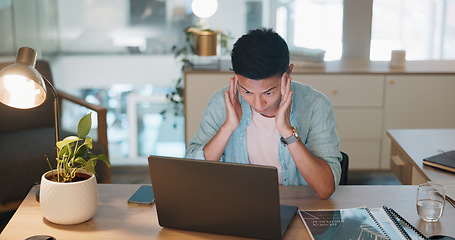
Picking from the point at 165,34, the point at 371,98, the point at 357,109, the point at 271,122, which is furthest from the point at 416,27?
the point at 271,122

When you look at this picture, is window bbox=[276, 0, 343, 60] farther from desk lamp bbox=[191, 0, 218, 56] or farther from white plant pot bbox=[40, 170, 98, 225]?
white plant pot bbox=[40, 170, 98, 225]

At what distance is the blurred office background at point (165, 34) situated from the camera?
4066mm

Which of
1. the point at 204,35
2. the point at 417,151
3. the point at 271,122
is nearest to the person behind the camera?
the point at 271,122

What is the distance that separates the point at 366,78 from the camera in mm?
3746

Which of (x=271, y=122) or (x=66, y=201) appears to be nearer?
(x=66, y=201)

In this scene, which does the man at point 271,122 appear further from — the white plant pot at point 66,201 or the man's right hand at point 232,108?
the white plant pot at point 66,201

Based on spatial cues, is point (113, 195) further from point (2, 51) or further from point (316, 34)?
point (316, 34)

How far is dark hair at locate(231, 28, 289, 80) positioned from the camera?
1.85 meters

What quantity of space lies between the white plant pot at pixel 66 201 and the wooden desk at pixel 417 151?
49.1 inches

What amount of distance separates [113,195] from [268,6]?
8.32ft

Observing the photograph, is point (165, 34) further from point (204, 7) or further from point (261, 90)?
point (261, 90)

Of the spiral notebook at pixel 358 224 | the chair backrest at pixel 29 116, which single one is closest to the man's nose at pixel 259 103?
the spiral notebook at pixel 358 224

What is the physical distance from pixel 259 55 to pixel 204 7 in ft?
6.67

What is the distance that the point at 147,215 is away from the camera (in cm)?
172
